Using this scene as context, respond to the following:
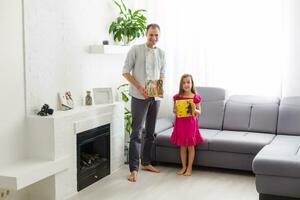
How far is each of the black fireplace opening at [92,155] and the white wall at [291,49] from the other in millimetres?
2238

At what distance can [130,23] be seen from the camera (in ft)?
17.1

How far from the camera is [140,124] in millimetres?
4645

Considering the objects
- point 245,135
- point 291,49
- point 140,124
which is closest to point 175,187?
point 140,124

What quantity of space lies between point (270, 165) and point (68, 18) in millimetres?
2327

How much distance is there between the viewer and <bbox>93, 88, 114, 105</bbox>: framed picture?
190 inches

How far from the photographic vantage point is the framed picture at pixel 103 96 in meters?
4.83

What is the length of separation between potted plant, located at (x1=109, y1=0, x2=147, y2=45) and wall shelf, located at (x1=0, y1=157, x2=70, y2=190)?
5.74ft

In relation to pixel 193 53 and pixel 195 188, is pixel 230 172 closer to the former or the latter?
pixel 195 188

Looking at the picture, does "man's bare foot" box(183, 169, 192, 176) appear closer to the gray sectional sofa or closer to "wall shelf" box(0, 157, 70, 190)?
the gray sectional sofa

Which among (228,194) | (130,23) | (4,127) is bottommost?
(228,194)

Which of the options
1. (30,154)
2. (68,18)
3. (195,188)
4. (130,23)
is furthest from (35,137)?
(130,23)

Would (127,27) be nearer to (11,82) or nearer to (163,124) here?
(163,124)

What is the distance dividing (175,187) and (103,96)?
4.12 feet

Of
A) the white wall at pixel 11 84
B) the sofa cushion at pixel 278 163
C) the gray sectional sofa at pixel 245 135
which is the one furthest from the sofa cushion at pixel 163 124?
the white wall at pixel 11 84
